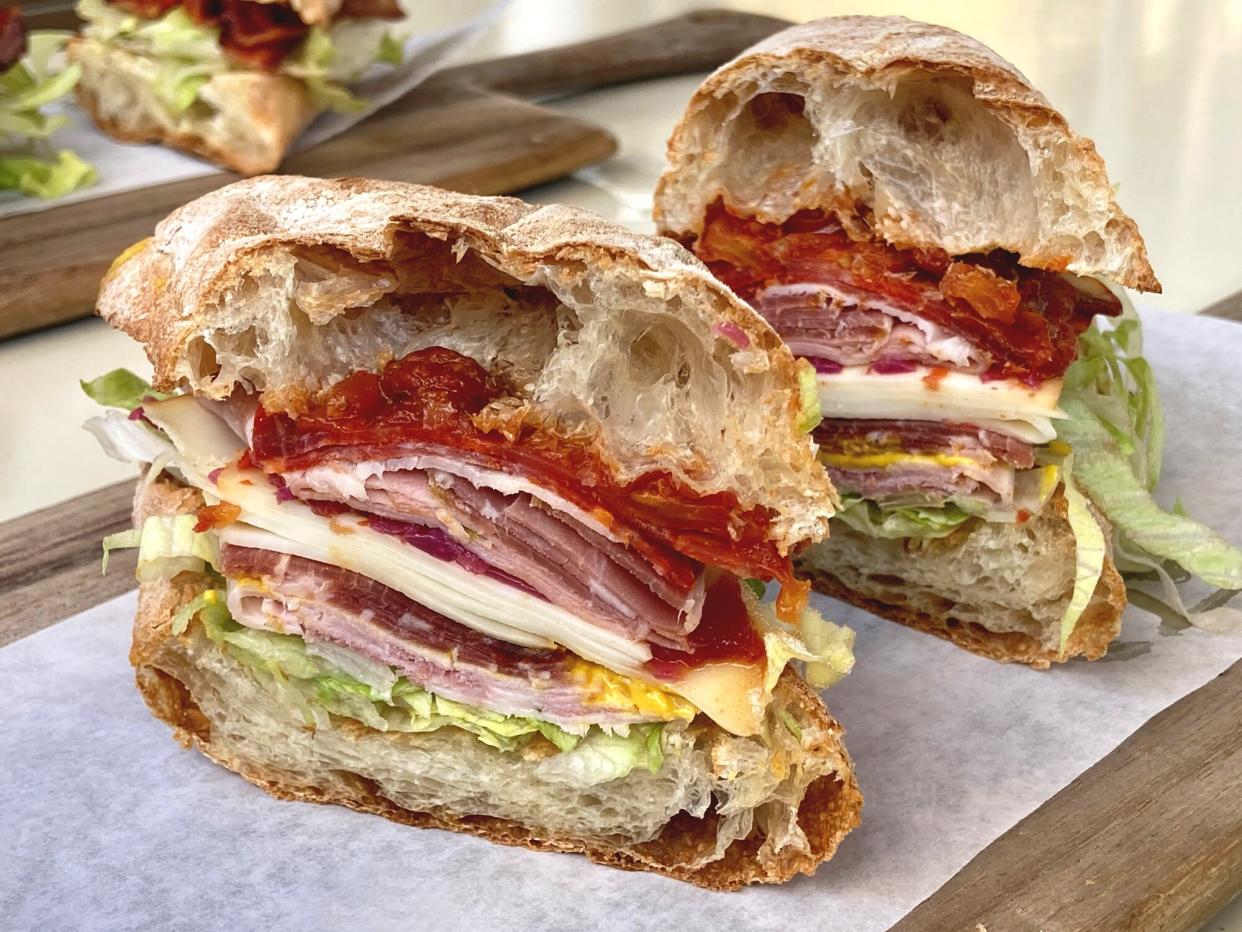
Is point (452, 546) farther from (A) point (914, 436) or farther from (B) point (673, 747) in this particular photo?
(A) point (914, 436)

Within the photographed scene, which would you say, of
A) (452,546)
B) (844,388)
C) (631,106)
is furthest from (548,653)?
(631,106)

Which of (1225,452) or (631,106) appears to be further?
(631,106)

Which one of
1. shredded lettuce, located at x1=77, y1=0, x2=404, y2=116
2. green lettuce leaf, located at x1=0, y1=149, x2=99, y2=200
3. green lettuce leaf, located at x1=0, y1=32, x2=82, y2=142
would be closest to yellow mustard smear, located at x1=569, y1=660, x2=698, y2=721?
green lettuce leaf, located at x1=0, y1=149, x2=99, y2=200

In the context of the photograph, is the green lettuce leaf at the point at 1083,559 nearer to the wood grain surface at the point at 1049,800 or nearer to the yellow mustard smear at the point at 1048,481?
the yellow mustard smear at the point at 1048,481

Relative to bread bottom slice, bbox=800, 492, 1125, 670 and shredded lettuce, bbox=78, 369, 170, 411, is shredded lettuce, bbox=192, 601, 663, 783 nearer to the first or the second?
shredded lettuce, bbox=78, 369, 170, 411

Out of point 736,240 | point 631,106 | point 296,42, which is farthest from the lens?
point 631,106

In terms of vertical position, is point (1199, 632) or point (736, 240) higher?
point (736, 240)
